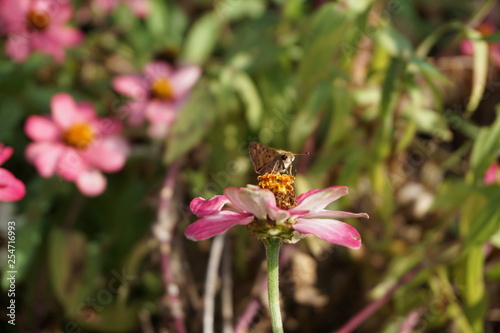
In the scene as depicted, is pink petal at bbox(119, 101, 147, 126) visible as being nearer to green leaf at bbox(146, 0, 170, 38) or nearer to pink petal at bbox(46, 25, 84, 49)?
pink petal at bbox(46, 25, 84, 49)

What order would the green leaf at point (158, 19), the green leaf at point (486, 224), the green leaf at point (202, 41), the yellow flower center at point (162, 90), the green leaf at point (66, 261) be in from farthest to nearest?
the green leaf at point (158, 19) → the green leaf at point (202, 41) → the yellow flower center at point (162, 90) → the green leaf at point (66, 261) → the green leaf at point (486, 224)

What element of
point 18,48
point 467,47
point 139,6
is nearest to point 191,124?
point 18,48

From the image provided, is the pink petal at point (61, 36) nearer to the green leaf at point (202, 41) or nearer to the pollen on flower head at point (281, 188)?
the green leaf at point (202, 41)

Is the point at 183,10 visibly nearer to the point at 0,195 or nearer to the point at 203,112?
the point at 203,112

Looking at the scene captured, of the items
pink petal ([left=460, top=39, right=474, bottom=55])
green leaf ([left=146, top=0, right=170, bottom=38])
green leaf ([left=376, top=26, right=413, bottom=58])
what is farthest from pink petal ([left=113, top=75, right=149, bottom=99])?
pink petal ([left=460, top=39, right=474, bottom=55])

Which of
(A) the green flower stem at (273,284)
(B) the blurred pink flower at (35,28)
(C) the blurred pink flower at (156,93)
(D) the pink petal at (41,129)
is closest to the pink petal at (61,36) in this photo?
(B) the blurred pink flower at (35,28)
